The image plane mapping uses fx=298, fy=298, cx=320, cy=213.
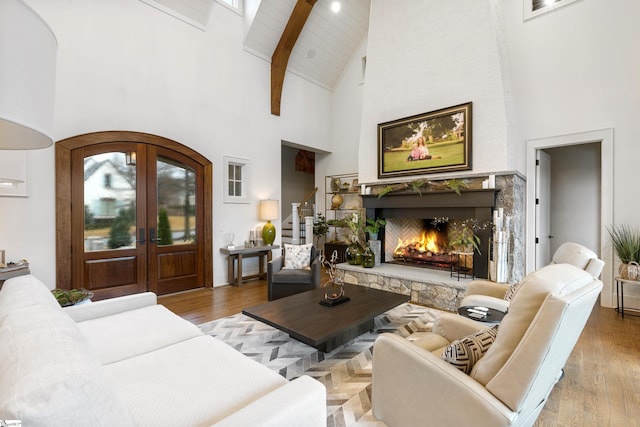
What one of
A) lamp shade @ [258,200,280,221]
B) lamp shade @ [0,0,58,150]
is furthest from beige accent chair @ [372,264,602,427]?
lamp shade @ [258,200,280,221]

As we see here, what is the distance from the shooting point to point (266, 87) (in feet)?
20.3

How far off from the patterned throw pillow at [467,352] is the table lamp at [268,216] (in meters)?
4.72

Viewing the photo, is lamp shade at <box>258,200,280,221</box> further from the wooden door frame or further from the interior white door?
the interior white door

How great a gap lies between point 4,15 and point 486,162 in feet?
15.3

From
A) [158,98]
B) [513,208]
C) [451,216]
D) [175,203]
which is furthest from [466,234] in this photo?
[158,98]

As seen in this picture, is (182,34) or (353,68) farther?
(353,68)

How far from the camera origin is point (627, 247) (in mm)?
3830

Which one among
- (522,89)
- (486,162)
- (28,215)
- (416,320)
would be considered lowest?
(416,320)

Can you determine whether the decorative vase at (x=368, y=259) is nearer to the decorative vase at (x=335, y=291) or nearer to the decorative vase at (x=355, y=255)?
the decorative vase at (x=355, y=255)

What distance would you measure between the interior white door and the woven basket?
1066 mm

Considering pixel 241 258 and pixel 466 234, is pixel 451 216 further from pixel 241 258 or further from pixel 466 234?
pixel 241 258

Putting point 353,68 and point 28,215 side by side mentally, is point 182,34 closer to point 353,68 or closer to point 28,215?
point 28,215

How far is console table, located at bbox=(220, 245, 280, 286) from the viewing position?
5312 millimetres

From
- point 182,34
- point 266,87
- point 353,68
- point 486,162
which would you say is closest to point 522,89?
point 486,162
